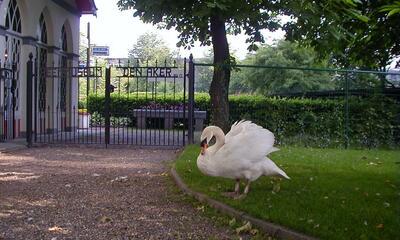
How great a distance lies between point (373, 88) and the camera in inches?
635

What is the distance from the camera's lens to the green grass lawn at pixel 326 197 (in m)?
5.09

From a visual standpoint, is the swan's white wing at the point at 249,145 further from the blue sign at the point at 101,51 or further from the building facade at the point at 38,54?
the blue sign at the point at 101,51

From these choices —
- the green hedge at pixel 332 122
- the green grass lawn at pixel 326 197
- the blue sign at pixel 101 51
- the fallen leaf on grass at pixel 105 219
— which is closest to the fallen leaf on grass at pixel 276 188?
the green grass lawn at pixel 326 197

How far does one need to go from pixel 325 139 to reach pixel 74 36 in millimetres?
11599

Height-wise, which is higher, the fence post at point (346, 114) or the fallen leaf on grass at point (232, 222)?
the fence post at point (346, 114)

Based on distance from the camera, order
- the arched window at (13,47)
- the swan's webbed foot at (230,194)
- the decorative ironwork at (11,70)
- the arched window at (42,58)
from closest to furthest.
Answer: the swan's webbed foot at (230,194)
the decorative ironwork at (11,70)
the arched window at (13,47)
the arched window at (42,58)

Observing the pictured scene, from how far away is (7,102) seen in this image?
14977mm

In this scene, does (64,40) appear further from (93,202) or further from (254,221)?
(254,221)

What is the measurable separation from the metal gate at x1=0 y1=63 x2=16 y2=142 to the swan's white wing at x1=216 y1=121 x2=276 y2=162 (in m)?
9.60

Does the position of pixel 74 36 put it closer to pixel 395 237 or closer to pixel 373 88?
pixel 373 88

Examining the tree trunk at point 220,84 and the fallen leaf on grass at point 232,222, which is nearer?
the fallen leaf on grass at point 232,222

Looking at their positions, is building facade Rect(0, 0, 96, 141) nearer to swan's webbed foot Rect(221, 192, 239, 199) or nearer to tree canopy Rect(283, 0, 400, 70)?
tree canopy Rect(283, 0, 400, 70)

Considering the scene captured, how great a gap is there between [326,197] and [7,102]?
36.9 feet

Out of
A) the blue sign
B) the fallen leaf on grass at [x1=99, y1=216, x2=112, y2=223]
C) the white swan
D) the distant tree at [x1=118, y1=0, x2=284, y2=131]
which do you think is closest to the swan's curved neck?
the white swan
